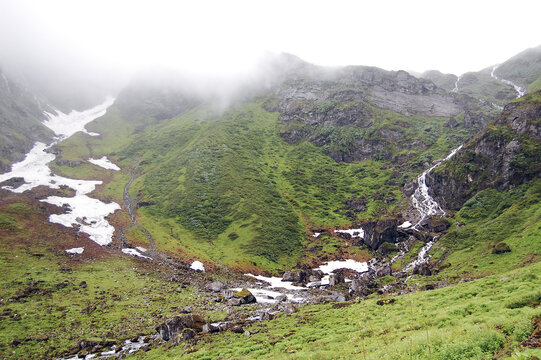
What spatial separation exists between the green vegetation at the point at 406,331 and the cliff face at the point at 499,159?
71.6 metres

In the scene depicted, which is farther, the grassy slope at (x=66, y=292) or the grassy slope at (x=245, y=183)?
the grassy slope at (x=245, y=183)

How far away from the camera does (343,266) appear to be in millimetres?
79812

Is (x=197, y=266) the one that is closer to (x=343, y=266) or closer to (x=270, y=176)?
(x=343, y=266)

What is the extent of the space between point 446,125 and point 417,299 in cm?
17284

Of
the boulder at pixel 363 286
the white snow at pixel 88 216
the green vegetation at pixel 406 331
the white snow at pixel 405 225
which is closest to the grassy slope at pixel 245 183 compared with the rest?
the white snow at pixel 88 216

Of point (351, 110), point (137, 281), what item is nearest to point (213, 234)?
point (137, 281)

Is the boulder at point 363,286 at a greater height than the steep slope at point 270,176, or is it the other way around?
the steep slope at point 270,176

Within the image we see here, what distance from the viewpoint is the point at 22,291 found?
48875mm

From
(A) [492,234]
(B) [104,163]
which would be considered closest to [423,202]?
(A) [492,234]

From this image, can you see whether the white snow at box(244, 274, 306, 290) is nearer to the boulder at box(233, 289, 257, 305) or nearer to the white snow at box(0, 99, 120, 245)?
the boulder at box(233, 289, 257, 305)

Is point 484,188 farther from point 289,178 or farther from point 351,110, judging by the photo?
point 351,110

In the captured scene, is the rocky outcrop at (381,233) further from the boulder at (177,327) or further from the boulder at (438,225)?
the boulder at (177,327)

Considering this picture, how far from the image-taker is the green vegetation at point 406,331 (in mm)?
12789

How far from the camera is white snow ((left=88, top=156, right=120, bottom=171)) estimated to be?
161 meters
